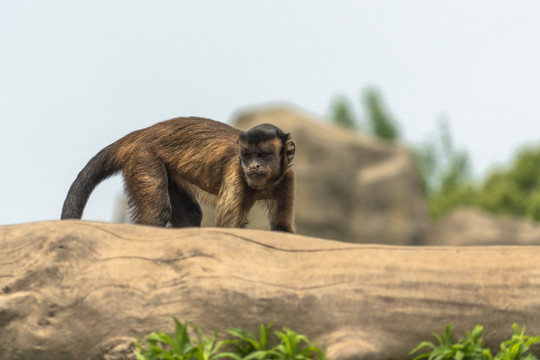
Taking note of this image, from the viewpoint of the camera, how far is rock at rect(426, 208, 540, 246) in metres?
18.6

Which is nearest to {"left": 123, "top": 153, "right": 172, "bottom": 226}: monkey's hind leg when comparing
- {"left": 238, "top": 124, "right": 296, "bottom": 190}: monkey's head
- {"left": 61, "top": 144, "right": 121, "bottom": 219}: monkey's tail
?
{"left": 61, "top": 144, "right": 121, "bottom": 219}: monkey's tail

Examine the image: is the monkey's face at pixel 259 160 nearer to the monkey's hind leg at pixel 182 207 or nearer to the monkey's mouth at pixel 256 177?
the monkey's mouth at pixel 256 177

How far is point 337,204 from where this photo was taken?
1864 centimetres

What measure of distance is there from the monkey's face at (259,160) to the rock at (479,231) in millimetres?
13224

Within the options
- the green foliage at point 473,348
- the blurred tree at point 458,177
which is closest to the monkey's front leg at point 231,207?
the green foliage at point 473,348

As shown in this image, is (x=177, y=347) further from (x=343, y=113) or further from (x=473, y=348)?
(x=343, y=113)

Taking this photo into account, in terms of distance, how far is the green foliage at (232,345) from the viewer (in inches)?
182

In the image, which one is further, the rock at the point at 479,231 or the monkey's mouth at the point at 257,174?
the rock at the point at 479,231

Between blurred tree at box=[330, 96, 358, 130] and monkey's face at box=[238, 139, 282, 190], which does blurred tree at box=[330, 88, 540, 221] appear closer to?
blurred tree at box=[330, 96, 358, 130]

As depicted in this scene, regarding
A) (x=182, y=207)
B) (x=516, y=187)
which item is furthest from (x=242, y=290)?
(x=516, y=187)

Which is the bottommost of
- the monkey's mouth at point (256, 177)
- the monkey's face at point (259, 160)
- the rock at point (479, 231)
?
the rock at point (479, 231)

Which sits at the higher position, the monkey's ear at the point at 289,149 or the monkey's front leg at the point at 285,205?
the monkey's ear at the point at 289,149

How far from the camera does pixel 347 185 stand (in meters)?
18.8

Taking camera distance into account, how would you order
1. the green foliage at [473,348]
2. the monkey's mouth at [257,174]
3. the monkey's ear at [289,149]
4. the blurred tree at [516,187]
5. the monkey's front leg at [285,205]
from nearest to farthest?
the green foliage at [473,348], the monkey's mouth at [257,174], the monkey's ear at [289,149], the monkey's front leg at [285,205], the blurred tree at [516,187]
